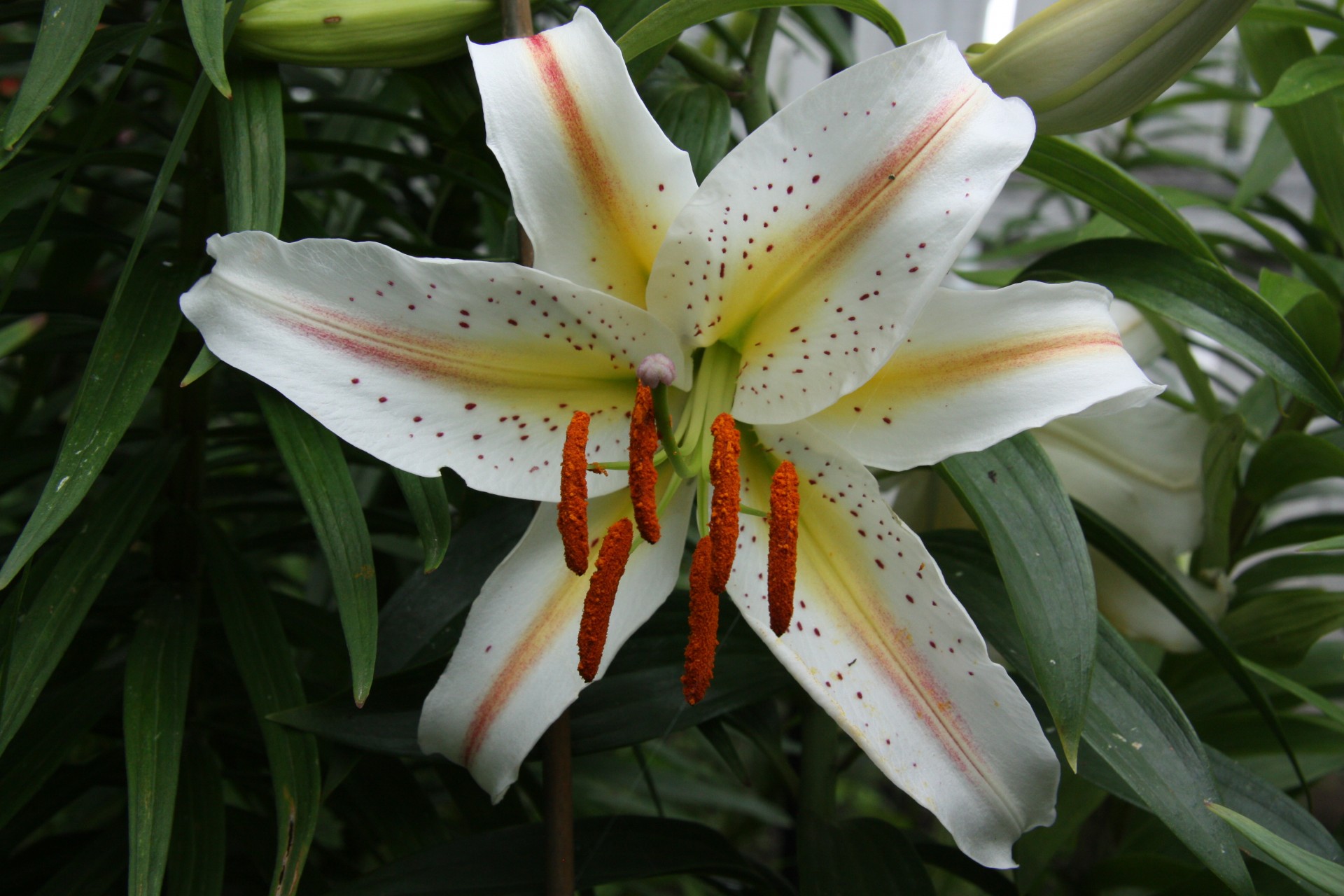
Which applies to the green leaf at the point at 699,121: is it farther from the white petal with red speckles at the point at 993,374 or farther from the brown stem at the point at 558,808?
the brown stem at the point at 558,808

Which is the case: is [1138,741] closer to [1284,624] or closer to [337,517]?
[1284,624]

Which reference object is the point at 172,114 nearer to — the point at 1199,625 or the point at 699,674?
the point at 699,674

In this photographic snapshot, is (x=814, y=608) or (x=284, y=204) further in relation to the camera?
(x=284, y=204)

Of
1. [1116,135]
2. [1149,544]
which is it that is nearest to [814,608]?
[1149,544]

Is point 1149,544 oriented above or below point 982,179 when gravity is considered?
below

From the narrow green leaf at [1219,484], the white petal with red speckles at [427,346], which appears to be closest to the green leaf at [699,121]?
the white petal with red speckles at [427,346]

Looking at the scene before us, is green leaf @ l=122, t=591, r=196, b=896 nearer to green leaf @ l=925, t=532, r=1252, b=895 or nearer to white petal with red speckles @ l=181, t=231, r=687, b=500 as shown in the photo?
white petal with red speckles @ l=181, t=231, r=687, b=500

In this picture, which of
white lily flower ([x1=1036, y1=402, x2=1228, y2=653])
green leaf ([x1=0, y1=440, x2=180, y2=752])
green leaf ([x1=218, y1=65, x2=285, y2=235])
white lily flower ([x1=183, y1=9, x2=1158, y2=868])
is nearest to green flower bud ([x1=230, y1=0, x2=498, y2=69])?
green leaf ([x1=218, y1=65, x2=285, y2=235])

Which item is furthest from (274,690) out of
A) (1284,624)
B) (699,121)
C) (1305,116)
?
(1305,116)
